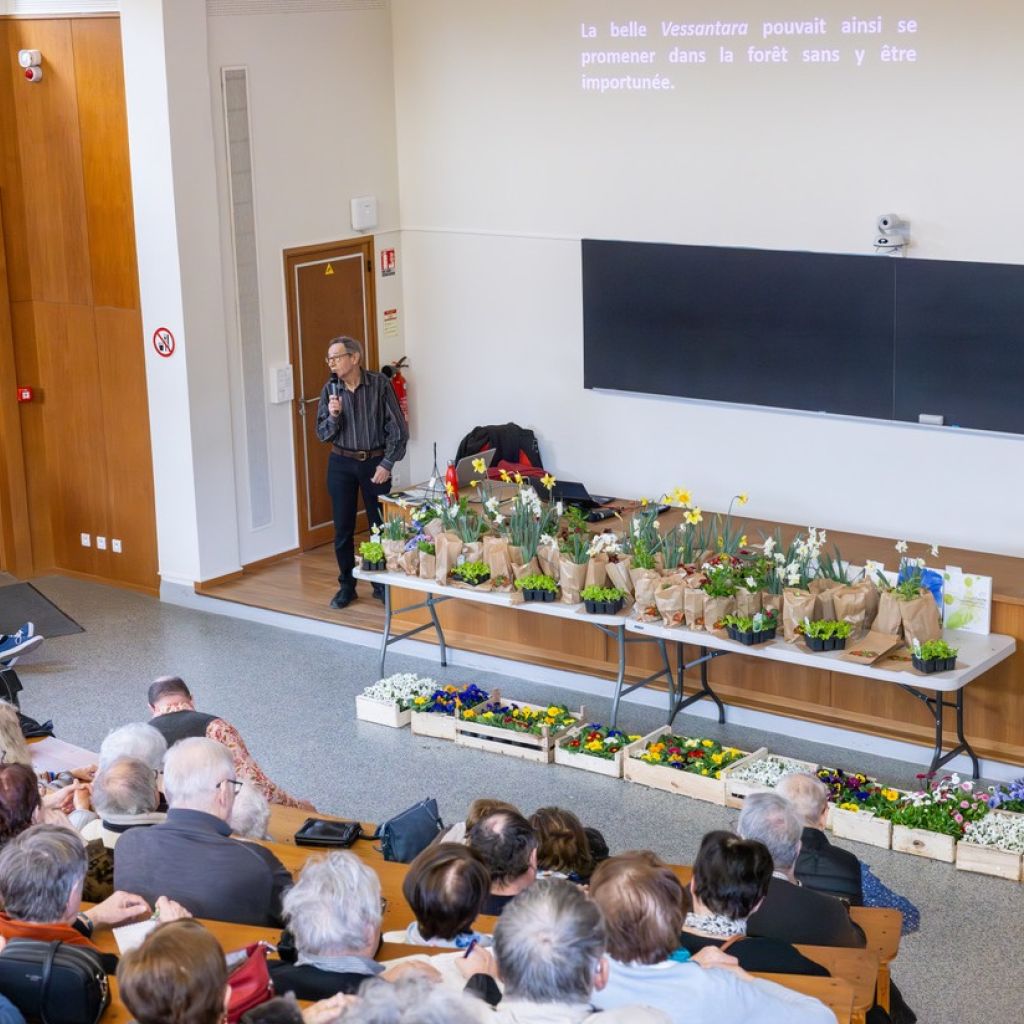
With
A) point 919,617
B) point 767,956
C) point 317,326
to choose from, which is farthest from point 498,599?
point 767,956

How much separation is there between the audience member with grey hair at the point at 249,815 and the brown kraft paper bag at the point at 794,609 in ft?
8.96

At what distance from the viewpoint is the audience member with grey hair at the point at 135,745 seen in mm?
5156

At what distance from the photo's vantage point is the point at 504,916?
3.36 meters

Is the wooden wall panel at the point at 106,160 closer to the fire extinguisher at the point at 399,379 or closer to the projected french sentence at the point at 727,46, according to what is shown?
the fire extinguisher at the point at 399,379

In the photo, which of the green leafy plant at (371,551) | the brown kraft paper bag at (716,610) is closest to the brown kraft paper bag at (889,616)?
the brown kraft paper bag at (716,610)

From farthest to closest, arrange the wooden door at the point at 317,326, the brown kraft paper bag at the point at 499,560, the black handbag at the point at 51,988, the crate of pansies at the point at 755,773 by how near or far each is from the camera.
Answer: the wooden door at the point at 317,326
the brown kraft paper bag at the point at 499,560
the crate of pansies at the point at 755,773
the black handbag at the point at 51,988

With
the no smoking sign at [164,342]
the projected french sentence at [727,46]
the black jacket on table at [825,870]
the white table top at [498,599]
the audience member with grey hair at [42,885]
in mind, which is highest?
the projected french sentence at [727,46]

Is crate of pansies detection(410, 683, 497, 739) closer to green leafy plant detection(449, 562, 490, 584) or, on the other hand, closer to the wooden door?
green leafy plant detection(449, 562, 490, 584)

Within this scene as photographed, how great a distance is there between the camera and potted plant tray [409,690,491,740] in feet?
24.7

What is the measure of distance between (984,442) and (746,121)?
89.5 inches

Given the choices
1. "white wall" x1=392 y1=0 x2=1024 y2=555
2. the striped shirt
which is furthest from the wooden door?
the striped shirt

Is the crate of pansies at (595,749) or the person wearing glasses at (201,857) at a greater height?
the person wearing glasses at (201,857)

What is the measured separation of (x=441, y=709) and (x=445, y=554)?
78 centimetres

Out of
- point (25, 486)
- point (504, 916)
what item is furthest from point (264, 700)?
point (504, 916)
